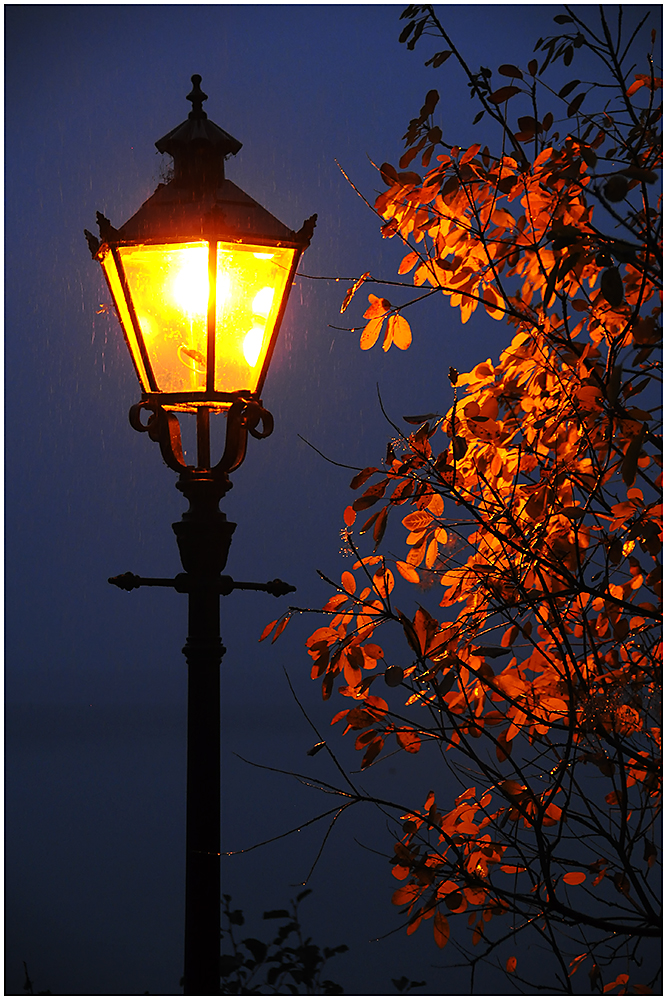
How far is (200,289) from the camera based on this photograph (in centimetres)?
288

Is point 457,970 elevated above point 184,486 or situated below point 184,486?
below

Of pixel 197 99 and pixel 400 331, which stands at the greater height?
pixel 197 99

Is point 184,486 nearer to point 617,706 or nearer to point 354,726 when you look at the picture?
point 354,726

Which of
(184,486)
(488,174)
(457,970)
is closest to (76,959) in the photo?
(457,970)

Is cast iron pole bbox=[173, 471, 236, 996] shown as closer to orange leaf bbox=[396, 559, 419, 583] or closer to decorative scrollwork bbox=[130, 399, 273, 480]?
decorative scrollwork bbox=[130, 399, 273, 480]

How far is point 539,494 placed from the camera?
240 centimetres

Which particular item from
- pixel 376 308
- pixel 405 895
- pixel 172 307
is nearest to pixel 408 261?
pixel 376 308

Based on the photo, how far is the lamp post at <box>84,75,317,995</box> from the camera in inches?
112

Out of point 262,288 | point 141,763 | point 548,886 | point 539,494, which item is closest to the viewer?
point 548,886

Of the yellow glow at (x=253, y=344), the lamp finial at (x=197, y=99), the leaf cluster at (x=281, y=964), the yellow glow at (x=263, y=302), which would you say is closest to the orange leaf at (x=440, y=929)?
the yellow glow at (x=253, y=344)

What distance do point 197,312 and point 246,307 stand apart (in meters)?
0.16

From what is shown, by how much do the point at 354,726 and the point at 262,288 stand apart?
4.70ft

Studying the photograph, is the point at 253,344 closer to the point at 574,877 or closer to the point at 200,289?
the point at 200,289

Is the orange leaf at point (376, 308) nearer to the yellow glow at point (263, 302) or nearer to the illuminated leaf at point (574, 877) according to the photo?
the yellow glow at point (263, 302)
